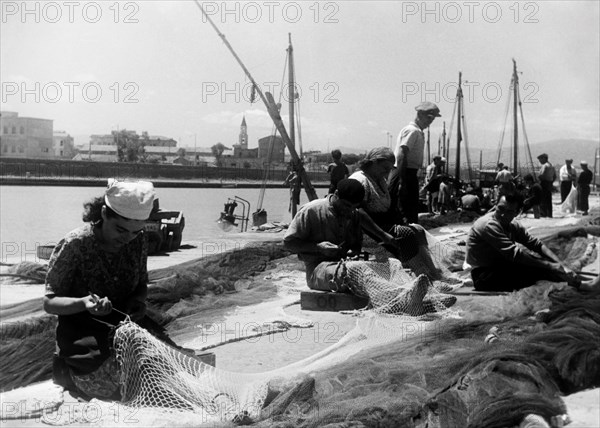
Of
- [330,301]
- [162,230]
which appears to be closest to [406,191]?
[330,301]

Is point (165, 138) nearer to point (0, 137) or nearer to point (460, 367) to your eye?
point (0, 137)

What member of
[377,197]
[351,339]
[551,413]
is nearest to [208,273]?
[377,197]

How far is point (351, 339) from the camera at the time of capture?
16.4ft

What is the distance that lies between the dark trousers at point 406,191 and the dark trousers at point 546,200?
9079 mm

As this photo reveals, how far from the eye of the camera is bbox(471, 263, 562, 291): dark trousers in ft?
21.3

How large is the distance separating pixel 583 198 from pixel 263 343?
1399cm

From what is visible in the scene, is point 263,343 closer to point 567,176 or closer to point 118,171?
point 567,176

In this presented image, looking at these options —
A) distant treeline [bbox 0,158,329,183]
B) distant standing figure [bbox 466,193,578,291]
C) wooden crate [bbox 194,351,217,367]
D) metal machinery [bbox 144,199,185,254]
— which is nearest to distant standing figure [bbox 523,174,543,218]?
metal machinery [bbox 144,199,185,254]

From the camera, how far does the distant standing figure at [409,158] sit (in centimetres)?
823

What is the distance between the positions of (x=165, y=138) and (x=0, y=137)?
30.5m

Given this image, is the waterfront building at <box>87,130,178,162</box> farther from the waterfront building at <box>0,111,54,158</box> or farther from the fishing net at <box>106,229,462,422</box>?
the fishing net at <box>106,229,462,422</box>

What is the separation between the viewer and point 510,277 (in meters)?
6.55

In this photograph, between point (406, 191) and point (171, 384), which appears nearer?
point (171, 384)

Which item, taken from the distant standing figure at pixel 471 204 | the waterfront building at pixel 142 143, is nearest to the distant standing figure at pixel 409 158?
the distant standing figure at pixel 471 204
